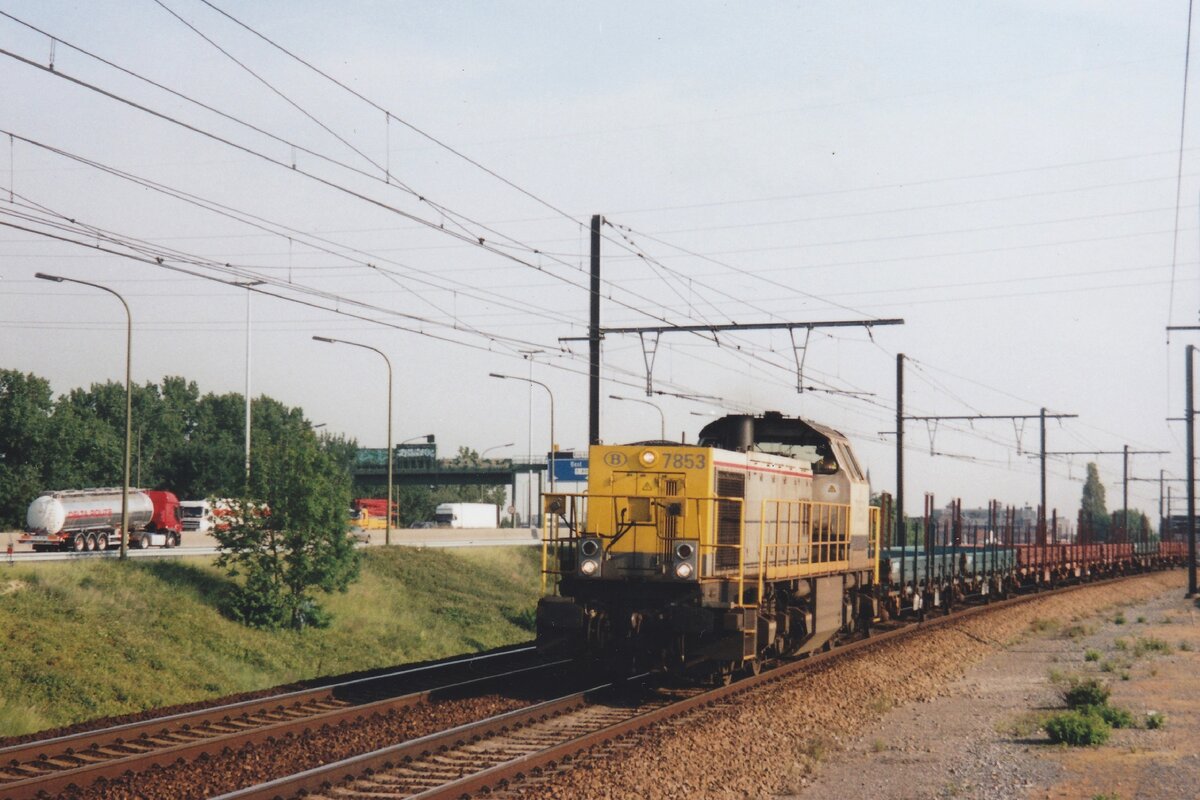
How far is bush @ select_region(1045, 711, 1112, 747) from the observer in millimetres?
12930

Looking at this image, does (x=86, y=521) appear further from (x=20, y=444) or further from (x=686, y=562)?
(x=20, y=444)

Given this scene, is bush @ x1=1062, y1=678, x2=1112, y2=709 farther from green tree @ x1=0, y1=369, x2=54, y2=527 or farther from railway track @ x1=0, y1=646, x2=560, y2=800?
green tree @ x1=0, y1=369, x2=54, y2=527

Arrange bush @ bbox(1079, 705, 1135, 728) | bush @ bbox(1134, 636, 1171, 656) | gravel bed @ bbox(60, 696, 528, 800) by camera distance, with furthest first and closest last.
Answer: bush @ bbox(1134, 636, 1171, 656), bush @ bbox(1079, 705, 1135, 728), gravel bed @ bbox(60, 696, 528, 800)

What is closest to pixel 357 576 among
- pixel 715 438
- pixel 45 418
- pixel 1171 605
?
pixel 715 438

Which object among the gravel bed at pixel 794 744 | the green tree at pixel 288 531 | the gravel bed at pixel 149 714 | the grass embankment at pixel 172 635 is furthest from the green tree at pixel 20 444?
the gravel bed at pixel 794 744

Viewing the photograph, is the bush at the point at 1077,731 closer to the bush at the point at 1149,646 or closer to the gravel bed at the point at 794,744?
the gravel bed at the point at 794,744

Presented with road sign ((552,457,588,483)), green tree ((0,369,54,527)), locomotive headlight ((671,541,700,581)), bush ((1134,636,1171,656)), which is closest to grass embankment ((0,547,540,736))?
road sign ((552,457,588,483))

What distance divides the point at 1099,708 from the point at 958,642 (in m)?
9.17

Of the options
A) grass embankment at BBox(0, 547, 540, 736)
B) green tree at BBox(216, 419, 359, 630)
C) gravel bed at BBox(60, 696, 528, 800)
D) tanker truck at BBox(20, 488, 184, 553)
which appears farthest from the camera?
tanker truck at BBox(20, 488, 184, 553)

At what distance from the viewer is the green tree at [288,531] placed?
2928cm

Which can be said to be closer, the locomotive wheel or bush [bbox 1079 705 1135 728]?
bush [bbox 1079 705 1135 728]

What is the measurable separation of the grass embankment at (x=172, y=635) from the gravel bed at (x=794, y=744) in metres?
11.5

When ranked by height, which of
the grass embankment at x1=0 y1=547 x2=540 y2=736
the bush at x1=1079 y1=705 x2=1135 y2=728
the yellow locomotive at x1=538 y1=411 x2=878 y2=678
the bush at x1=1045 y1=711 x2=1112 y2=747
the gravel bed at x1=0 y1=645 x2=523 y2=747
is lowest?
the grass embankment at x1=0 y1=547 x2=540 y2=736

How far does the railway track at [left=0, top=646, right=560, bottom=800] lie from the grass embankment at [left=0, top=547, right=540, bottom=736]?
6.21m
